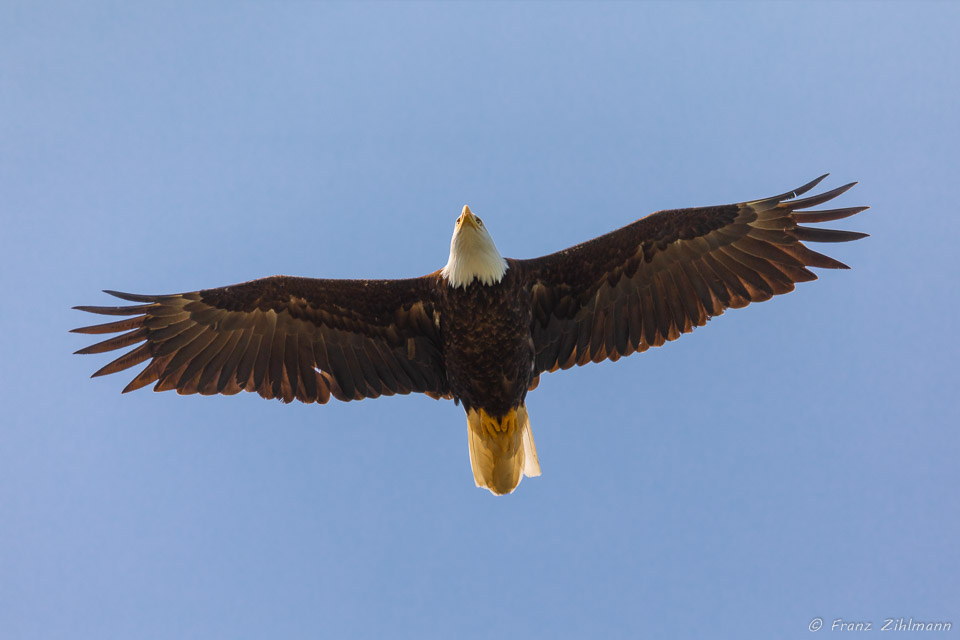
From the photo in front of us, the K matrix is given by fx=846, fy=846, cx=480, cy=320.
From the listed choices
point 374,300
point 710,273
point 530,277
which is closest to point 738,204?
point 710,273

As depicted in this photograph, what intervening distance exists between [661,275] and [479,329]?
7.49ft

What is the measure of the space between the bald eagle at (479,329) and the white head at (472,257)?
0.18 feet

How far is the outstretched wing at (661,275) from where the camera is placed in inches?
372

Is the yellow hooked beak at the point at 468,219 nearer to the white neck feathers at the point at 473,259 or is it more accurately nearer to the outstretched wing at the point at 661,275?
the white neck feathers at the point at 473,259

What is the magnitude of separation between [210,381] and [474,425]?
3101 millimetres

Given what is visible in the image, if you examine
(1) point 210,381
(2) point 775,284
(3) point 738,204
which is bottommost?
(1) point 210,381

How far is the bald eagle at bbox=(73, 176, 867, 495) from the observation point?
9.34 m

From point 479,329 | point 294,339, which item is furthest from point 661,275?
point 294,339

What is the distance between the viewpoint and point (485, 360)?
9156 millimetres

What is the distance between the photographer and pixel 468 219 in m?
9.08

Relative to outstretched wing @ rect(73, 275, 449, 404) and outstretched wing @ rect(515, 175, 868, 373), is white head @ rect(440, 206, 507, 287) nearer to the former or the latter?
outstretched wing @ rect(515, 175, 868, 373)

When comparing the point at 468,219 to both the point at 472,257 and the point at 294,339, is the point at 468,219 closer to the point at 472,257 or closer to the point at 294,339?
the point at 472,257

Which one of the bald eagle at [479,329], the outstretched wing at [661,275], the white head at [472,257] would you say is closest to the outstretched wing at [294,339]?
the bald eagle at [479,329]

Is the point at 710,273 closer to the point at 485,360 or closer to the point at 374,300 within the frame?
the point at 485,360
